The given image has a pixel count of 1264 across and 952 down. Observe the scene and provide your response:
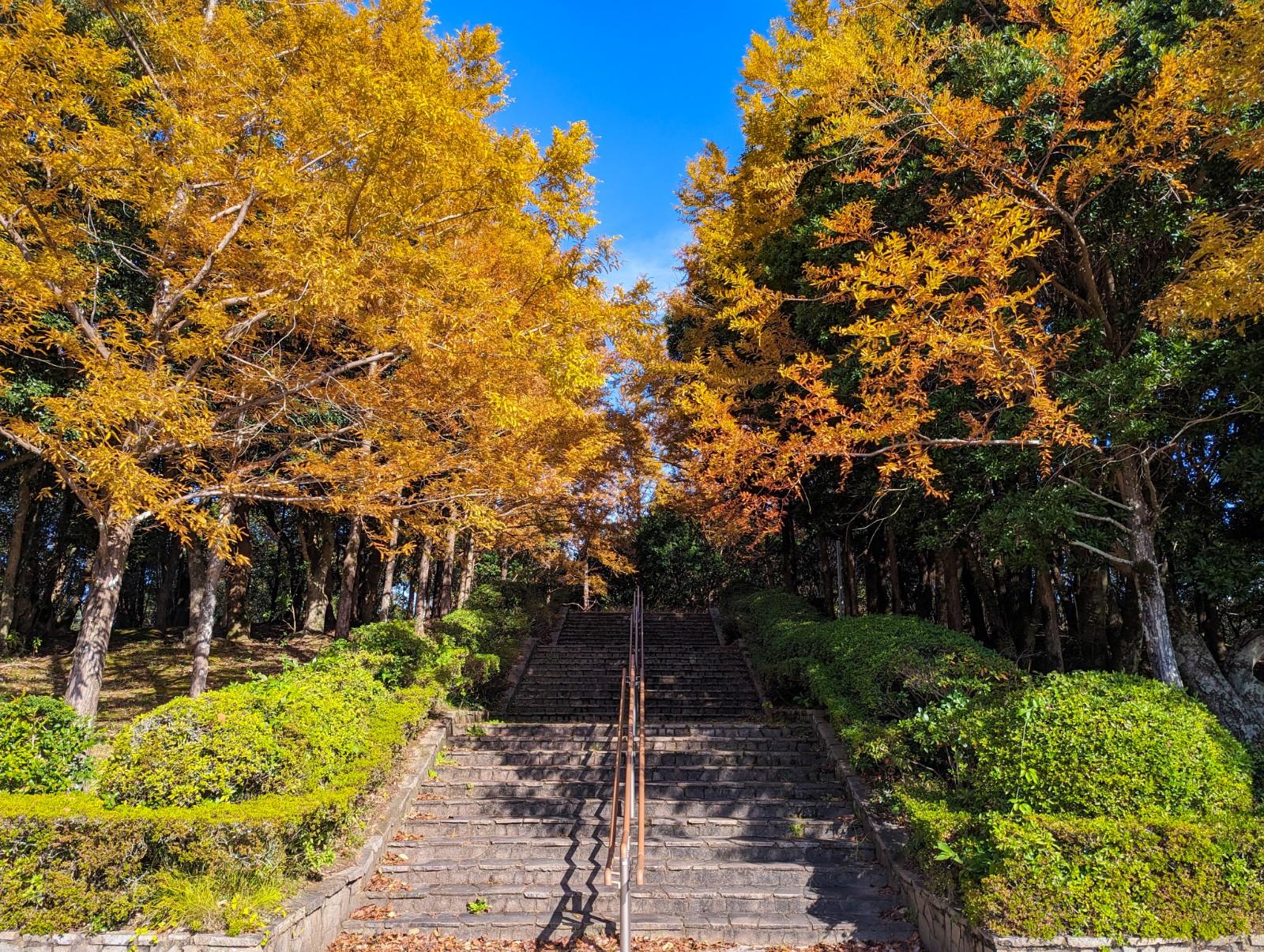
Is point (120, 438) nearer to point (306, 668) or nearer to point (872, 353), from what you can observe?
point (306, 668)

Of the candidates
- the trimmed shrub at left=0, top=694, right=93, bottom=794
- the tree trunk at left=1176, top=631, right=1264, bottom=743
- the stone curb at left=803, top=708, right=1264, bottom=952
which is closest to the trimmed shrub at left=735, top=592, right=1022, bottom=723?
the stone curb at left=803, top=708, right=1264, bottom=952

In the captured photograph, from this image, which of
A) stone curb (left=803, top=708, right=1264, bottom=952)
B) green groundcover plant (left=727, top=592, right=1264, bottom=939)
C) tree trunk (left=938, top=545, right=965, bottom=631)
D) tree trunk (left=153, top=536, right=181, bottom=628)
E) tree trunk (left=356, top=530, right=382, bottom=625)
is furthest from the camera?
tree trunk (left=356, top=530, right=382, bottom=625)

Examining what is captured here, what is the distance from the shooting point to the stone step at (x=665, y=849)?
229 inches

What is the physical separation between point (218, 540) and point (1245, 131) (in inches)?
373

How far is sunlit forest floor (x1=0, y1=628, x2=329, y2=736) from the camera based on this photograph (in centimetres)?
1090

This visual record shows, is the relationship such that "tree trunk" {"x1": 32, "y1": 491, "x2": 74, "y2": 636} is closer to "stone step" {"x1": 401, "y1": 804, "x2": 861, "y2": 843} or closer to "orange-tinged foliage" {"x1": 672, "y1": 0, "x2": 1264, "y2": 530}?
"stone step" {"x1": 401, "y1": 804, "x2": 861, "y2": 843}

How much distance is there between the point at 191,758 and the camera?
4.79 m

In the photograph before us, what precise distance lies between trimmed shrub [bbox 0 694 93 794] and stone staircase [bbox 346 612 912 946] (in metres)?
2.49

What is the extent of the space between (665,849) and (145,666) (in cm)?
1239

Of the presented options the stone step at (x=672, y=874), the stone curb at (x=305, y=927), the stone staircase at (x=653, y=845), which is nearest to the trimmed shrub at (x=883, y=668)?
the stone staircase at (x=653, y=845)

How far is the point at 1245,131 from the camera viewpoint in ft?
18.5

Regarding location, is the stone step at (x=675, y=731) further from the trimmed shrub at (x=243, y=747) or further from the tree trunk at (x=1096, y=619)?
the tree trunk at (x=1096, y=619)

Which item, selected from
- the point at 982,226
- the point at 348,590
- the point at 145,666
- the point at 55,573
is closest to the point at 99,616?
the point at 348,590

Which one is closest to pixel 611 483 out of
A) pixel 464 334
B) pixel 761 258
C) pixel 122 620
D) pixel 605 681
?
pixel 605 681
